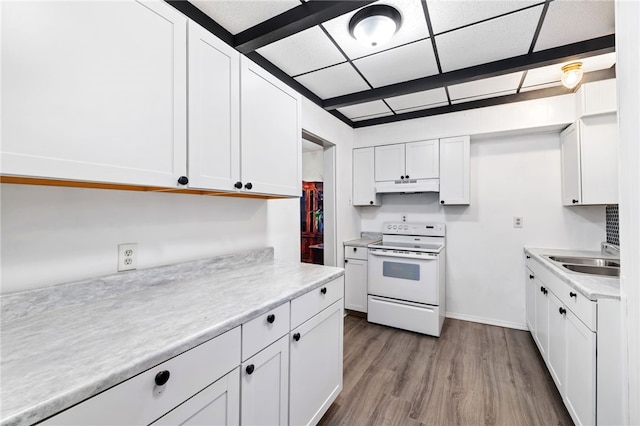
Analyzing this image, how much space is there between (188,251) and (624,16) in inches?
86.9

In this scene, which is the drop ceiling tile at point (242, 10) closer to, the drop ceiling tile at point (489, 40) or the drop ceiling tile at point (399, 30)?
the drop ceiling tile at point (399, 30)

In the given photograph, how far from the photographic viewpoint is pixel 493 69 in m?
2.11

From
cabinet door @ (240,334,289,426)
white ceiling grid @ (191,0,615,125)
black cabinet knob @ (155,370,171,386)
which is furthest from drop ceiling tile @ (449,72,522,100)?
black cabinet knob @ (155,370,171,386)

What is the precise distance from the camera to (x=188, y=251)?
155cm

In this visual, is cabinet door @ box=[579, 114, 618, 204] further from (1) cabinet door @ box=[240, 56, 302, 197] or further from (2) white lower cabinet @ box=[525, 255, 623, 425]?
(1) cabinet door @ box=[240, 56, 302, 197]

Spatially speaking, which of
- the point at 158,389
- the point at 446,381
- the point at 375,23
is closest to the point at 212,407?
the point at 158,389

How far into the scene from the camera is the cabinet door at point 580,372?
133 centimetres

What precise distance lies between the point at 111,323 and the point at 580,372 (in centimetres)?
228

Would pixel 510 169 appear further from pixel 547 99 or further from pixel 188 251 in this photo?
pixel 188 251

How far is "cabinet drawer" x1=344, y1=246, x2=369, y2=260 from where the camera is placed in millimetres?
3186

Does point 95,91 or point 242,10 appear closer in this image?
point 95,91

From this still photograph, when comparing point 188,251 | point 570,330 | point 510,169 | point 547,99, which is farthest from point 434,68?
point 188,251

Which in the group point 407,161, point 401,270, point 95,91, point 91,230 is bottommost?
point 401,270

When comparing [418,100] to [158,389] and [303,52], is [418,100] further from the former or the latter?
[158,389]
